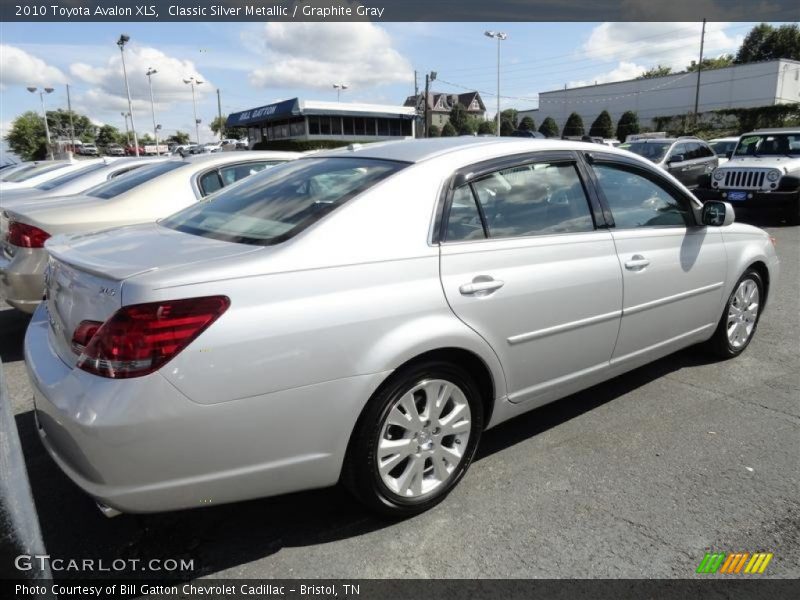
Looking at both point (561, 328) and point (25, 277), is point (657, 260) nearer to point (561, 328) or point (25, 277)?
point (561, 328)

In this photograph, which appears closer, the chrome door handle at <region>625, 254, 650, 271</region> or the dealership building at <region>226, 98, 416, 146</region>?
the chrome door handle at <region>625, 254, 650, 271</region>

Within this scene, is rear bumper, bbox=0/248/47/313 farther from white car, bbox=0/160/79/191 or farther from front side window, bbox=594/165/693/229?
white car, bbox=0/160/79/191

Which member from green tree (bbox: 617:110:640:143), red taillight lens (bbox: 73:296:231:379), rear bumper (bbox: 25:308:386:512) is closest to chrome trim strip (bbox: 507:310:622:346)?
rear bumper (bbox: 25:308:386:512)

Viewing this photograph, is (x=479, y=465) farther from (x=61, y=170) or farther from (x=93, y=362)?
(x=61, y=170)

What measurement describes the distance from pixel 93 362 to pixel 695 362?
4.14m

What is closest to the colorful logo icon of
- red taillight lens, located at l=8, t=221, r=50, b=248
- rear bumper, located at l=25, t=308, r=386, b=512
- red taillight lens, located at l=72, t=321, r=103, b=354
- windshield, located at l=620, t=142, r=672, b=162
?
rear bumper, located at l=25, t=308, r=386, b=512

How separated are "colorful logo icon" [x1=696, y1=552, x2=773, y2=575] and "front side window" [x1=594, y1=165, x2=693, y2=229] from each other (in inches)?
69.8

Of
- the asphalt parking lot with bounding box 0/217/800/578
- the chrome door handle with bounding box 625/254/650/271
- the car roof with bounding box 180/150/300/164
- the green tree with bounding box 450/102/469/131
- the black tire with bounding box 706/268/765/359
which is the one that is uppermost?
the green tree with bounding box 450/102/469/131

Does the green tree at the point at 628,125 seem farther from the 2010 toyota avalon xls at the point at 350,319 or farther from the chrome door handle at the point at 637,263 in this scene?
the 2010 toyota avalon xls at the point at 350,319

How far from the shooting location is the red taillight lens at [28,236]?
14.4 ft

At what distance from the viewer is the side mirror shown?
152 inches

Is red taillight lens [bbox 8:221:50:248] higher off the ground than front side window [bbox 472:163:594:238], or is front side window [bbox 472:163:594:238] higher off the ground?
front side window [bbox 472:163:594:238]

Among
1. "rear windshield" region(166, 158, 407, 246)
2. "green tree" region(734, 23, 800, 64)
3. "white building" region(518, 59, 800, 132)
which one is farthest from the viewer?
"green tree" region(734, 23, 800, 64)

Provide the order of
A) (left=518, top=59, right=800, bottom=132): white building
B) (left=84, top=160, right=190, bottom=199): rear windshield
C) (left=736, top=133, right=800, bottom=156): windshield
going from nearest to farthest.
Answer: (left=84, top=160, right=190, bottom=199): rear windshield < (left=736, top=133, right=800, bottom=156): windshield < (left=518, top=59, right=800, bottom=132): white building
